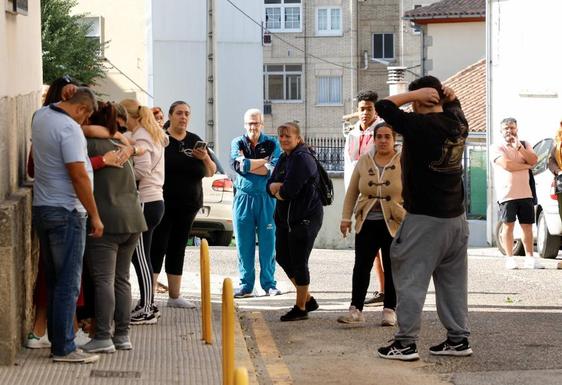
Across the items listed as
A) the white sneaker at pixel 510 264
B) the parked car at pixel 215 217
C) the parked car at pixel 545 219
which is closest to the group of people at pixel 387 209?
the white sneaker at pixel 510 264

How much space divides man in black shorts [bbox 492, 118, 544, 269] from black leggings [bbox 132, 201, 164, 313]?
286 inches

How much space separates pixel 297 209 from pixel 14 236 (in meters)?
3.93

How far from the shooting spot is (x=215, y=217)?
23.8 m

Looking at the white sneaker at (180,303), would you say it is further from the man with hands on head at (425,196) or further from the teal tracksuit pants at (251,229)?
the man with hands on head at (425,196)

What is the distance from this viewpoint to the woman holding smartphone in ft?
40.4

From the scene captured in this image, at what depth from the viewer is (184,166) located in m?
12.4

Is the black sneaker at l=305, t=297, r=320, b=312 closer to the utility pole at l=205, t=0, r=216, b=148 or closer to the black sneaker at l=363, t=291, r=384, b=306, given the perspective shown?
the black sneaker at l=363, t=291, r=384, b=306

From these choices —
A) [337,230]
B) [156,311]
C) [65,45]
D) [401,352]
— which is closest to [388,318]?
[401,352]

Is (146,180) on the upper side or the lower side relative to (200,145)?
lower

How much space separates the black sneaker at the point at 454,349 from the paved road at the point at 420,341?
0.26 ft

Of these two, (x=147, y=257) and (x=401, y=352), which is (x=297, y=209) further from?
(x=401, y=352)

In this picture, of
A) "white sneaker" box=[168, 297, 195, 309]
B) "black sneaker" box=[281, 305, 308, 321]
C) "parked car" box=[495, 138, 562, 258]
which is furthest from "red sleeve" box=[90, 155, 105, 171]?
"parked car" box=[495, 138, 562, 258]

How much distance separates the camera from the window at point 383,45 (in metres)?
67.0

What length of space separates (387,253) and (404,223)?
1.94 metres
